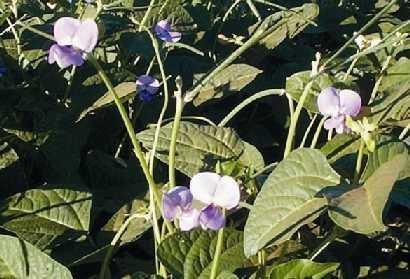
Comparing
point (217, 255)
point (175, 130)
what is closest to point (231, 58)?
point (175, 130)

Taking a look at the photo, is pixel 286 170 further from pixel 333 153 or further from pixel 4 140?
pixel 4 140

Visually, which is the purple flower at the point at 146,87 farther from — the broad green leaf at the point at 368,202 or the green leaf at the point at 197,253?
A: the broad green leaf at the point at 368,202

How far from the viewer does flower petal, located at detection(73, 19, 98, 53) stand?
0.99m

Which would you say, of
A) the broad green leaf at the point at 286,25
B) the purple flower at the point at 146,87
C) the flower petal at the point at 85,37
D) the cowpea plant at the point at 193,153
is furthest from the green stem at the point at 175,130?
the broad green leaf at the point at 286,25

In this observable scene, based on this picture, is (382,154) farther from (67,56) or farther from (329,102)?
(67,56)

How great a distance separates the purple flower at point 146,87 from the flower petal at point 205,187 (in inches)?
16.9

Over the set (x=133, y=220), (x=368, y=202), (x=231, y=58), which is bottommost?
(x=133, y=220)

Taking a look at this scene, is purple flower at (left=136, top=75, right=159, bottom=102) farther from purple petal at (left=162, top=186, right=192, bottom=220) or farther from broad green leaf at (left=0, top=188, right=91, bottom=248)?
purple petal at (left=162, top=186, right=192, bottom=220)

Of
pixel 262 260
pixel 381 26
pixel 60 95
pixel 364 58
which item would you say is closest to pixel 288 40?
pixel 381 26

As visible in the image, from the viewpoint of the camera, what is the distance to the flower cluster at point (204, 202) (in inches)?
36.9

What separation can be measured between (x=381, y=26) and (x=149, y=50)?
64 cm

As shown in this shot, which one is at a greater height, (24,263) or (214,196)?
(214,196)

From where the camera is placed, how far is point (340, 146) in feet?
3.80

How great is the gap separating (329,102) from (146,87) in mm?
382
